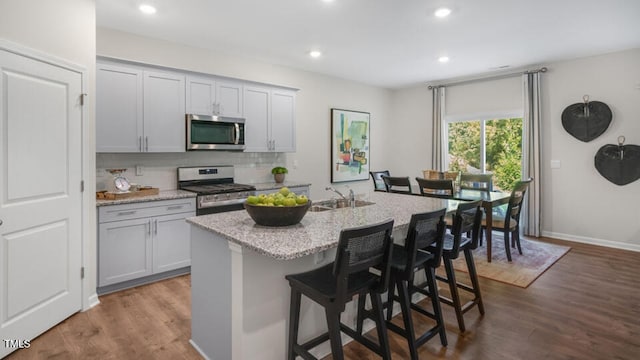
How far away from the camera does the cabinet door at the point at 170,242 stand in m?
3.47

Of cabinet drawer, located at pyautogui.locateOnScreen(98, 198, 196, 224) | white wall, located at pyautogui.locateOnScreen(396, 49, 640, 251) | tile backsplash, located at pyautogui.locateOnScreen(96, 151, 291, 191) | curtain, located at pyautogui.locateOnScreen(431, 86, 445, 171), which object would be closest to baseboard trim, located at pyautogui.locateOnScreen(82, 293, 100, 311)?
cabinet drawer, located at pyautogui.locateOnScreen(98, 198, 196, 224)

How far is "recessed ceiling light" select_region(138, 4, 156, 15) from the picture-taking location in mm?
3107

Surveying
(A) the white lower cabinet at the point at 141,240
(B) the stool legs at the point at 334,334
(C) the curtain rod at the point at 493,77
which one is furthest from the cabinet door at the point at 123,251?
(C) the curtain rod at the point at 493,77

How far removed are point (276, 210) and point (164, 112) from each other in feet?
8.11

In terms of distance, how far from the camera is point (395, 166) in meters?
7.24

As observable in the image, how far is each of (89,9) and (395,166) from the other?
5707 mm

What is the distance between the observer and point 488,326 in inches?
104

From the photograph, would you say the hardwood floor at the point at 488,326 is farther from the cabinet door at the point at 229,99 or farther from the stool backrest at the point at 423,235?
the cabinet door at the point at 229,99

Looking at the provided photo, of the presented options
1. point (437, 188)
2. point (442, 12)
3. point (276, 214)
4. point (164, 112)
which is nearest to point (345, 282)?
point (276, 214)

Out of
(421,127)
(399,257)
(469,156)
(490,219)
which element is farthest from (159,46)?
(469,156)

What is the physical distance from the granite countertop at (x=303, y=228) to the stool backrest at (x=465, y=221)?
0.72 ft

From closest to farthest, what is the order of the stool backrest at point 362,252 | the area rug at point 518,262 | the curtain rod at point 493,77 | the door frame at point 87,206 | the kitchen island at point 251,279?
the stool backrest at point 362,252 < the kitchen island at point 251,279 < the door frame at point 87,206 < the area rug at point 518,262 < the curtain rod at point 493,77

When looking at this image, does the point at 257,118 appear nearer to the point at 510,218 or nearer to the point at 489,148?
the point at 510,218

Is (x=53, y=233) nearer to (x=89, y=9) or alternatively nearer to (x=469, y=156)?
(x=89, y=9)
